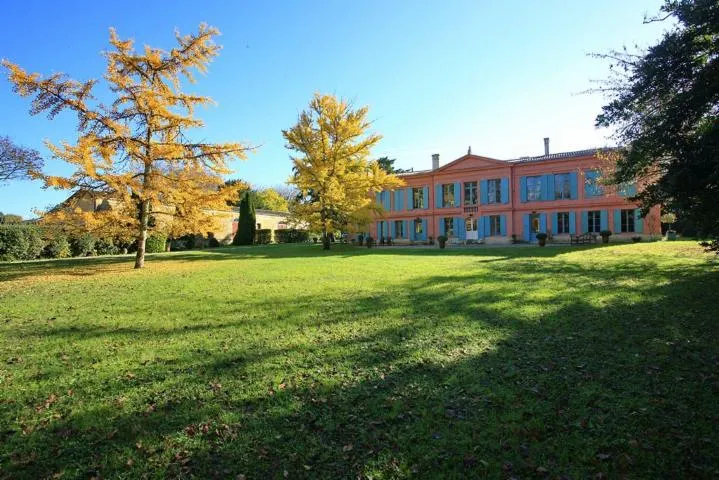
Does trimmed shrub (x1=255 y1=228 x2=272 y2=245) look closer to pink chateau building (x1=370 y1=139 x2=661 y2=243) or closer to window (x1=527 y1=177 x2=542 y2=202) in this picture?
pink chateau building (x1=370 y1=139 x2=661 y2=243)

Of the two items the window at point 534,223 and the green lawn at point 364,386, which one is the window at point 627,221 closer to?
the window at point 534,223

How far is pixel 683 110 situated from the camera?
7.45 metres

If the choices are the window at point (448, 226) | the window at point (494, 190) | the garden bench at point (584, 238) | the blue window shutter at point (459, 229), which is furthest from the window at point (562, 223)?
the window at point (448, 226)

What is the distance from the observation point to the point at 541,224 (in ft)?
100

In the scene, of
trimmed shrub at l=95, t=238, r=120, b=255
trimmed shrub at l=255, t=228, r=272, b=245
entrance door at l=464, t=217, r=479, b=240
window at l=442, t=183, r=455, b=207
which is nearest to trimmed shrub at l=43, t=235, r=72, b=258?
trimmed shrub at l=95, t=238, r=120, b=255

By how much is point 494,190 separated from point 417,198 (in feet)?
20.8

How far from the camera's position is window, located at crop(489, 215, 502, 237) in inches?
A: 1273

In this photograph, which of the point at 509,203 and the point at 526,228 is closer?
the point at 526,228

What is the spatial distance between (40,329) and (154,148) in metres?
8.35

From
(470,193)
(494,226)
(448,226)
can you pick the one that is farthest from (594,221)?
(448,226)

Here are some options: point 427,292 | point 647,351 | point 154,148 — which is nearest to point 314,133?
point 154,148

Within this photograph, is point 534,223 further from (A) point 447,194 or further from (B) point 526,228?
(A) point 447,194

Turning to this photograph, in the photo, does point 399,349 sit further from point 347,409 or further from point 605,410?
point 605,410

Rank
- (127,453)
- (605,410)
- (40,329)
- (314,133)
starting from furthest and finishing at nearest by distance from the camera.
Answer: (314,133)
(40,329)
(605,410)
(127,453)
